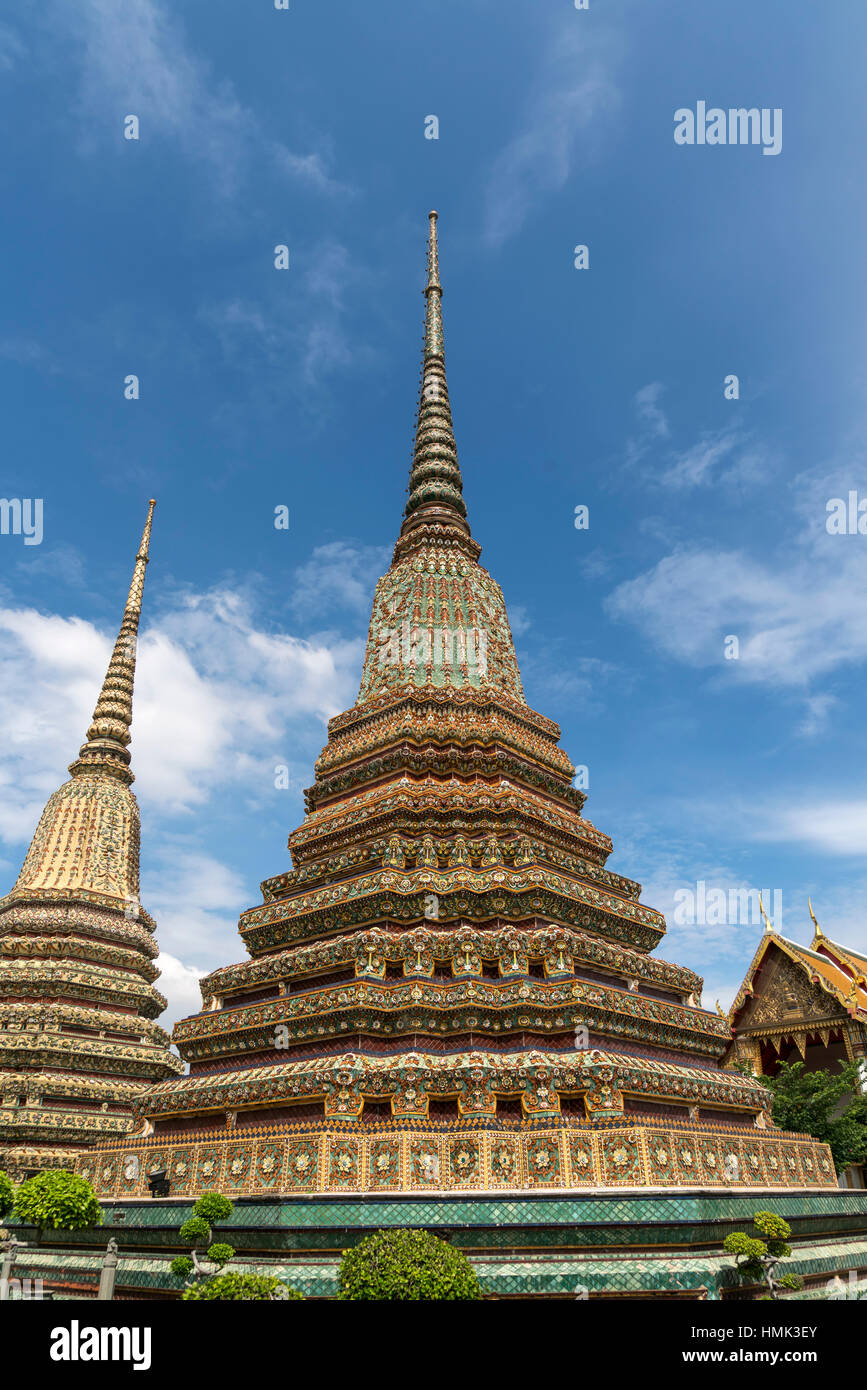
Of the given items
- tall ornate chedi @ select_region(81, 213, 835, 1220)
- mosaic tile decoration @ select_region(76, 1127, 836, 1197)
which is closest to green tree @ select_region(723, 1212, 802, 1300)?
mosaic tile decoration @ select_region(76, 1127, 836, 1197)

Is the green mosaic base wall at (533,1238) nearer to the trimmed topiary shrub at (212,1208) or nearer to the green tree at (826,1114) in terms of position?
the trimmed topiary shrub at (212,1208)

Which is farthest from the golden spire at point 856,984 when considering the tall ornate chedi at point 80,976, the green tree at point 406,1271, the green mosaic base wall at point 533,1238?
the green tree at point 406,1271

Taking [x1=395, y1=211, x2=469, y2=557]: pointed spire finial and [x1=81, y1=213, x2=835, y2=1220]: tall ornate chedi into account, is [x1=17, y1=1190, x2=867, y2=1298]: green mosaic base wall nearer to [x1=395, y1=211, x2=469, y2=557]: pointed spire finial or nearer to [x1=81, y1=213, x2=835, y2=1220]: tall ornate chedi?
[x1=81, y1=213, x2=835, y2=1220]: tall ornate chedi

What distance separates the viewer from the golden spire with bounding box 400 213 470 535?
26.9 meters

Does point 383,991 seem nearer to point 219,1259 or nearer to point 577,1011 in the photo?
point 577,1011

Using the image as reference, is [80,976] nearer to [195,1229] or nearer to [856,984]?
[195,1229]

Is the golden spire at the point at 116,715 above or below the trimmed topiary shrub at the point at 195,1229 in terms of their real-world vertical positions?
above

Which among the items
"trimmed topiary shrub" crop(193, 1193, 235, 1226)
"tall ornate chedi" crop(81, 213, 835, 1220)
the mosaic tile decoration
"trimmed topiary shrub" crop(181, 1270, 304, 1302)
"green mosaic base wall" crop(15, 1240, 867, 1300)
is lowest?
"green mosaic base wall" crop(15, 1240, 867, 1300)

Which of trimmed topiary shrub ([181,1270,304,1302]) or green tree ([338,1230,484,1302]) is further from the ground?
green tree ([338,1230,484,1302])

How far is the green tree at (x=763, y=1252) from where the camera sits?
9977 millimetres

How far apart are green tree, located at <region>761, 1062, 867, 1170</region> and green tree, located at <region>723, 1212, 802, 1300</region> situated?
13.7m

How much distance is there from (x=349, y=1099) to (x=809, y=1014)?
20535mm

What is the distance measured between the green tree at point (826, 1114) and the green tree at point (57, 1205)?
17.2 m

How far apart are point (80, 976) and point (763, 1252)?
21249 millimetres
